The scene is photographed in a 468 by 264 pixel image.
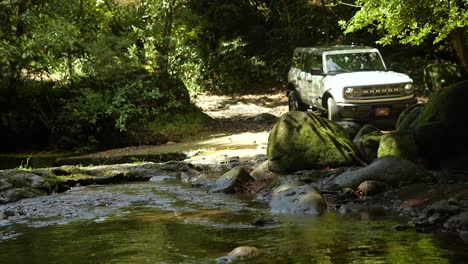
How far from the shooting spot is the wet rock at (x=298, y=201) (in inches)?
320

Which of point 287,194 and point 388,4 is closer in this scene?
point 287,194

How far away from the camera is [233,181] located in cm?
1027

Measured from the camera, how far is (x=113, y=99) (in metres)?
16.7

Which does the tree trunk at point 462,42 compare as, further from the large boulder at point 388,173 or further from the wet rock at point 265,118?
the large boulder at point 388,173

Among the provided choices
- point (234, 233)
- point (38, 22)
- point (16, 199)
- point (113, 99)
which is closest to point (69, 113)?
point (113, 99)

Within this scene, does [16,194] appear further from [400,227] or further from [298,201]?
[400,227]

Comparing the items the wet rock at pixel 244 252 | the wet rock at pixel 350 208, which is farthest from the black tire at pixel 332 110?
the wet rock at pixel 244 252

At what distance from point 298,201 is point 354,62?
819cm

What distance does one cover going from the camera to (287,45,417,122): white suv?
14273 millimetres

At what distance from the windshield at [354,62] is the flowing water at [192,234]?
695 cm

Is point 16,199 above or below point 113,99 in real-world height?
below

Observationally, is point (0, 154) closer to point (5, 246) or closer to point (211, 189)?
point (211, 189)

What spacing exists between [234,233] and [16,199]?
4.78m

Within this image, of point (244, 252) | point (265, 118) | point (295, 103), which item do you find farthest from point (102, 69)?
point (244, 252)
